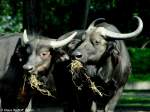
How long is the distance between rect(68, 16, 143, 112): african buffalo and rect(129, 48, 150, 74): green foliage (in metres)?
18.3

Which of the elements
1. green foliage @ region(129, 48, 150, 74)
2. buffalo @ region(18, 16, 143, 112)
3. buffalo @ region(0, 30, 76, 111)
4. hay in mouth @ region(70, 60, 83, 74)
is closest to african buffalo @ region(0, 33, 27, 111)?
buffalo @ region(0, 30, 76, 111)

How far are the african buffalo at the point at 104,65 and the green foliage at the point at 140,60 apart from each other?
60.0 feet

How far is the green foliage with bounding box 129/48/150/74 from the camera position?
29203 mm

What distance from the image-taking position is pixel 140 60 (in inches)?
1171

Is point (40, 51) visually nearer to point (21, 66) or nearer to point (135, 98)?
point (21, 66)

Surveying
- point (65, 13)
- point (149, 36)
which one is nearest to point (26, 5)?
point (65, 13)

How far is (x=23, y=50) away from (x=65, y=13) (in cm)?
2570

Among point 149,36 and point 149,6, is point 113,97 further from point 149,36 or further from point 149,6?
point 149,36

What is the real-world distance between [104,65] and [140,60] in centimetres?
1936

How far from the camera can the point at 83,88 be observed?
1059 centimetres

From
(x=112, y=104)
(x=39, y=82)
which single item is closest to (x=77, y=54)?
(x=39, y=82)

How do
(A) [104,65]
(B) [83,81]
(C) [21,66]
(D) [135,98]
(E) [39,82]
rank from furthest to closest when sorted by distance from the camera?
1. (D) [135,98]
2. (A) [104,65]
3. (B) [83,81]
4. (C) [21,66]
5. (E) [39,82]

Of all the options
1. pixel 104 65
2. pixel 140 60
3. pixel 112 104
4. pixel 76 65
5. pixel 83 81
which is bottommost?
pixel 140 60

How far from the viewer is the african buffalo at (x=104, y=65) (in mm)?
10414
